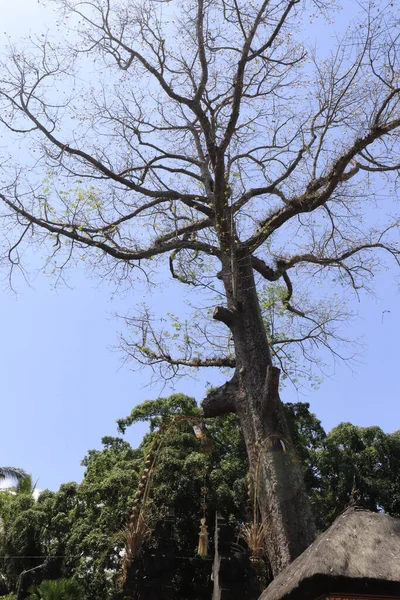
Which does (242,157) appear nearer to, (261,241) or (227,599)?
(261,241)

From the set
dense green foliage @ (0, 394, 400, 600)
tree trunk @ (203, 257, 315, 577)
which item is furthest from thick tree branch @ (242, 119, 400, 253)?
dense green foliage @ (0, 394, 400, 600)

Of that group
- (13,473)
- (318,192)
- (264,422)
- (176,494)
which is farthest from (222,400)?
(13,473)

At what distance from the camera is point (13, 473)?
19969 mm

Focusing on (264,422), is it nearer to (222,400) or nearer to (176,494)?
(222,400)

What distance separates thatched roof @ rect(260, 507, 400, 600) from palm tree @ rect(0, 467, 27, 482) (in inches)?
710

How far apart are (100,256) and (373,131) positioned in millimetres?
4280

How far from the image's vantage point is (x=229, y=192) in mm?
7500

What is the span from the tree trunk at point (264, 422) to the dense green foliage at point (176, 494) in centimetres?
542

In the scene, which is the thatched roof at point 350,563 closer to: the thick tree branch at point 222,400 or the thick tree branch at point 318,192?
the thick tree branch at point 222,400

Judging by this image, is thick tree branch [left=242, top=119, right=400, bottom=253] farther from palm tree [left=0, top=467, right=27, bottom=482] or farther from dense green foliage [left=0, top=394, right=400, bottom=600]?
palm tree [left=0, top=467, right=27, bottom=482]

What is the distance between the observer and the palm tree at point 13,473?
19.7 m

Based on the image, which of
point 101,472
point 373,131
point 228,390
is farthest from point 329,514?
point 373,131

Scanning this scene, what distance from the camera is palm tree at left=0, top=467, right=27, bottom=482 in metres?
19.7

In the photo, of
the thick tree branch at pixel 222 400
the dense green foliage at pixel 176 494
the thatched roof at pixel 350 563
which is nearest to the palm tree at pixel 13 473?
the dense green foliage at pixel 176 494
